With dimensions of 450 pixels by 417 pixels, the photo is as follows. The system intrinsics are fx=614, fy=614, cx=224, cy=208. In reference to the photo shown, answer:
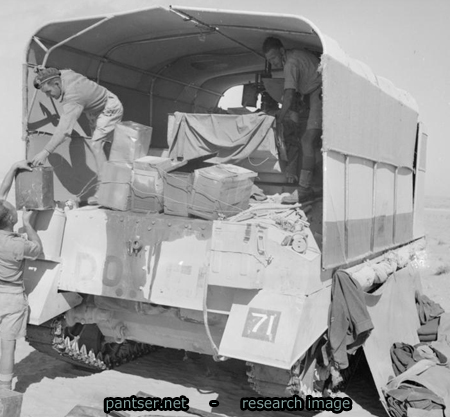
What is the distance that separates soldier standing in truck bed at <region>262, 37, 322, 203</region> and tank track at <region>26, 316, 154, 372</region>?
8.18 ft

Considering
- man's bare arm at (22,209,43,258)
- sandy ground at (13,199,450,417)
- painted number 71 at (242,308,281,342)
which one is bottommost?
sandy ground at (13,199,450,417)

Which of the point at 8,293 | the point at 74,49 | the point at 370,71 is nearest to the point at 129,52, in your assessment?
the point at 74,49

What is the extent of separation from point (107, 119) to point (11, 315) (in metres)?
2.56

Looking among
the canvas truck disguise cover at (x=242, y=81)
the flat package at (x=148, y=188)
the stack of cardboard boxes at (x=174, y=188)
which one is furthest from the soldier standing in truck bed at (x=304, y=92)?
the flat package at (x=148, y=188)

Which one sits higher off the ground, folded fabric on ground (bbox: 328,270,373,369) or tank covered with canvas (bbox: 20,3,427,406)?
tank covered with canvas (bbox: 20,3,427,406)

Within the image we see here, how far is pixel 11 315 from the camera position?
534cm

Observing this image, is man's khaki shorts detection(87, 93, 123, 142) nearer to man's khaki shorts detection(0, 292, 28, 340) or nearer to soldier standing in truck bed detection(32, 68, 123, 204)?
soldier standing in truck bed detection(32, 68, 123, 204)

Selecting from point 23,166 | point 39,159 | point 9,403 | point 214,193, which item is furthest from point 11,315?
point 214,193

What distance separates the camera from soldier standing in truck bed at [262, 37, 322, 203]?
619 centimetres

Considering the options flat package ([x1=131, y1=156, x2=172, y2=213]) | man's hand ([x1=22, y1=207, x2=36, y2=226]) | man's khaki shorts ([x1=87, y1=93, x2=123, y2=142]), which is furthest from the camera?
man's khaki shorts ([x1=87, y1=93, x2=123, y2=142])

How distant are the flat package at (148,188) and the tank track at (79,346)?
1.41 meters

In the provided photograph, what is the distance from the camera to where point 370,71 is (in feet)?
22.3

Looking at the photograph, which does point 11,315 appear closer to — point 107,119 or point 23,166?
point 23,166

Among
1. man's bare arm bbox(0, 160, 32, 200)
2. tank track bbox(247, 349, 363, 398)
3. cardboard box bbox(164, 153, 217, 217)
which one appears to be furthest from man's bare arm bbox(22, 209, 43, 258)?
tank track bbox(247, 349, 363, 398)
